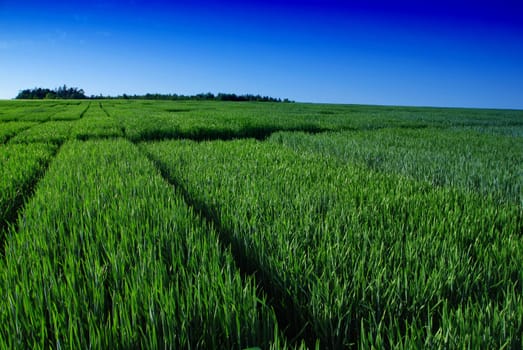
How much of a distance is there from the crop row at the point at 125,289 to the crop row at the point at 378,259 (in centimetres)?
17

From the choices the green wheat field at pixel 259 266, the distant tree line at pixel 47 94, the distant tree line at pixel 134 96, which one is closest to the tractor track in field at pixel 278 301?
the green wheat field at pixel 259 266

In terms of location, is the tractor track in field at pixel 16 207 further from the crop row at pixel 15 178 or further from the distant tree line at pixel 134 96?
the distant tree line at pixel 134 96

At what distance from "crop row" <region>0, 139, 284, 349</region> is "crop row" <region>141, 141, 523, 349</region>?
6.9 inches

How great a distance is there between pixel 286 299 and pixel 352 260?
28 cm

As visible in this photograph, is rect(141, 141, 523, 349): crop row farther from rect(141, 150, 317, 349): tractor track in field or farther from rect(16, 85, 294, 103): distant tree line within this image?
rect(16, 85, 294, 103): distant tree line

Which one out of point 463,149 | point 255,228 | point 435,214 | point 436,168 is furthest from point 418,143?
point 255,228

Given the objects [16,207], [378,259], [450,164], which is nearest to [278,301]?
[378,259]

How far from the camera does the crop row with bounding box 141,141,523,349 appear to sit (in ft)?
2.96

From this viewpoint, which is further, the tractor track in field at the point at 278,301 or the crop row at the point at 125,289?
the tractor track in field at the point at 278,301

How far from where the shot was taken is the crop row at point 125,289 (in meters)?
0.83

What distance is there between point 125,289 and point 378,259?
3.03 feet

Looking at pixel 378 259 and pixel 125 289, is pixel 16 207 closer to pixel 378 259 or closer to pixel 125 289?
pixel 125 289

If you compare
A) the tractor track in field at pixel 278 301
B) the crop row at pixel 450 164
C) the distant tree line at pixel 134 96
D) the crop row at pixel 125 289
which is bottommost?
the tractor track in field at pixel 278 301

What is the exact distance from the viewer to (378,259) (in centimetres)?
124
